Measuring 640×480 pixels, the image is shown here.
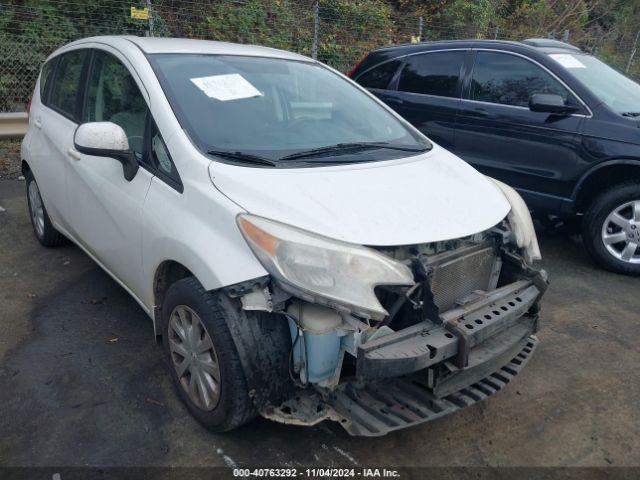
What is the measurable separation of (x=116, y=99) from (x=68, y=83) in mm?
892

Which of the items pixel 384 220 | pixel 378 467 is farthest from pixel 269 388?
pixel 384 220

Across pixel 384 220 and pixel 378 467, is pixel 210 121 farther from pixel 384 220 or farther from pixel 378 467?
pixel 378 467

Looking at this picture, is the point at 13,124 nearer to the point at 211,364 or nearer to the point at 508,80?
the point at 508,80

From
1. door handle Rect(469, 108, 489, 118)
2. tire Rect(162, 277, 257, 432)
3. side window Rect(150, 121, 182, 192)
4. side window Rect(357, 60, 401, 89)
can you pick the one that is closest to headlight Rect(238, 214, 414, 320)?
tire Rect(162, 277, 257, 432)

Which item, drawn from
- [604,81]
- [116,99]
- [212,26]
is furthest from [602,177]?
[212,26]

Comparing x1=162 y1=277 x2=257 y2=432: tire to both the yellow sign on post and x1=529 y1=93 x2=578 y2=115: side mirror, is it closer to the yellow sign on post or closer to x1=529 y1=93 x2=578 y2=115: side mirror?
x1=529 y1=93 x2=578 y2=115: side mirror

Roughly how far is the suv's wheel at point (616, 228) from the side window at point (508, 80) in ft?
2.99

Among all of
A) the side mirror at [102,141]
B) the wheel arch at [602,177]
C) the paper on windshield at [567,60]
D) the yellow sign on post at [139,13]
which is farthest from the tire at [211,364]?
the yellow sign on post at [139,13]

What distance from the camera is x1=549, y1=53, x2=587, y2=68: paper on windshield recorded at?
4746 millimetres

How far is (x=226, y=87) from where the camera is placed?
118 inches

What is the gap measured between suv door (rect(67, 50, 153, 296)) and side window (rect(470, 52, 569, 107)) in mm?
3283

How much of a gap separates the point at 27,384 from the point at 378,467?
74.5 inches

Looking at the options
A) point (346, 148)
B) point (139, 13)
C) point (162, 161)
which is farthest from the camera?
point (139, 13)

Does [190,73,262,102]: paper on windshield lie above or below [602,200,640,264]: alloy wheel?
above
